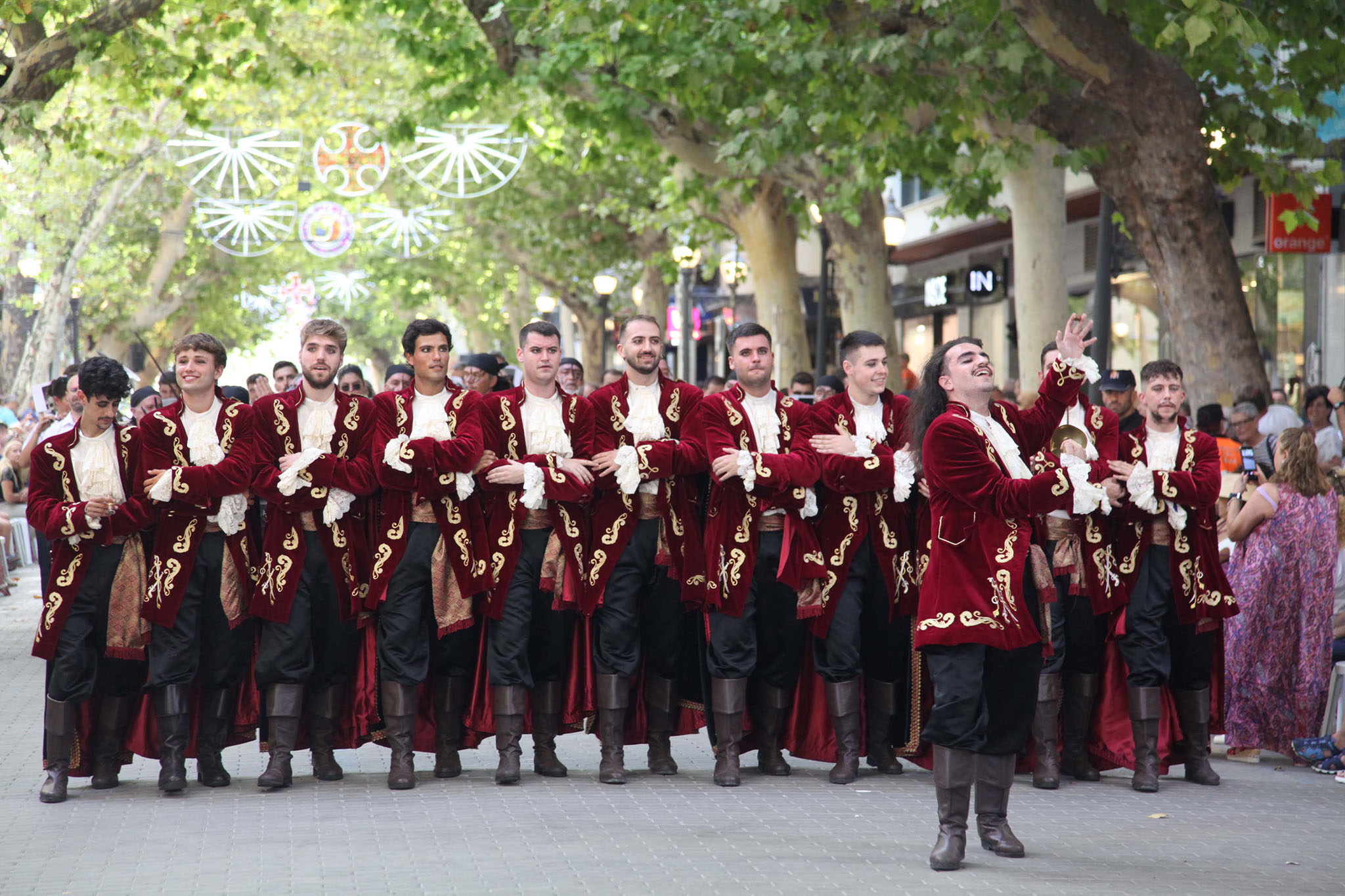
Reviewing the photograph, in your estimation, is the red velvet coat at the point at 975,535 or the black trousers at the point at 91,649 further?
the black trousers at the point at 91,649

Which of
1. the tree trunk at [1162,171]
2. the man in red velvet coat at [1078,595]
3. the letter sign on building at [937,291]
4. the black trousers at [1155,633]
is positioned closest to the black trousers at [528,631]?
the man in red velvet coat at [1078,595]

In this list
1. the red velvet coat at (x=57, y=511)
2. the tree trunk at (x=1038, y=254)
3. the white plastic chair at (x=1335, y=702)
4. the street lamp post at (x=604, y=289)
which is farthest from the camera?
the street lamp post at (x=604, y=289)

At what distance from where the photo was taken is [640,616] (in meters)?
7.95

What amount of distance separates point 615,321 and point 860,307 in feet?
72.5

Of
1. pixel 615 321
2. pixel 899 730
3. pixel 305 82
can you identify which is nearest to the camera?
pixel 899 730

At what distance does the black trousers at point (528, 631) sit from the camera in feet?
25.1

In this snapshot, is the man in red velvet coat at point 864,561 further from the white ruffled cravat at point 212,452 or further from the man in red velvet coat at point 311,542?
the white ruffled cravat at point 212,452

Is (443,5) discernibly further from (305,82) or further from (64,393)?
(305,82)

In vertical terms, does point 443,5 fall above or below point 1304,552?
above

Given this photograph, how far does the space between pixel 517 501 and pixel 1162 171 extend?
20.7ft

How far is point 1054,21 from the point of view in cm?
1101

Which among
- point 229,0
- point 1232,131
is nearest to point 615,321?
point 229,0

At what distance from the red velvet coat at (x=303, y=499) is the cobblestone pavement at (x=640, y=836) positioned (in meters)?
0.97

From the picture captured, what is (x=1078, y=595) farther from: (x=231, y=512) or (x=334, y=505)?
(x=231, y=512)
